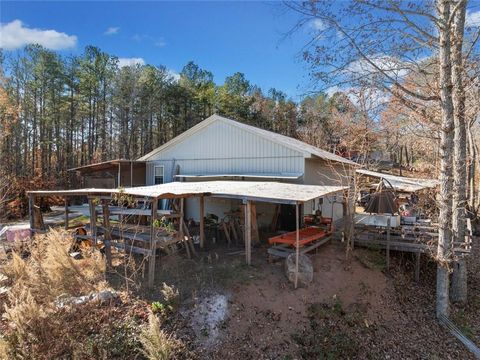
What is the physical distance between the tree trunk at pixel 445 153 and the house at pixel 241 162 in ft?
11.6

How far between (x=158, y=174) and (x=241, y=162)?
566 centimetres

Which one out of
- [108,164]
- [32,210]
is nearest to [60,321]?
[32,210]

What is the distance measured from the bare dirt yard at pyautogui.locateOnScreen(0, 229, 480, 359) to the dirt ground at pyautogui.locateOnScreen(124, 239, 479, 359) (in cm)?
2

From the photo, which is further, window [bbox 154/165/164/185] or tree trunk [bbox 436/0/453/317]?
window [bbox 154/165/164/185]

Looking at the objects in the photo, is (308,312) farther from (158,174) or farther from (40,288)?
(158,174)

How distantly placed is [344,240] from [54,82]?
25.9 m

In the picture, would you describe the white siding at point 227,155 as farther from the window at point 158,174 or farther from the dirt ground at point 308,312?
the dirt ground at point 308,312

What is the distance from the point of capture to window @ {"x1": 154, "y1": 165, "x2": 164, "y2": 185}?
16.1 m

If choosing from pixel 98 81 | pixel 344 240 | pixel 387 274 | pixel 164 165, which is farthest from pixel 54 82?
pixel 387 274

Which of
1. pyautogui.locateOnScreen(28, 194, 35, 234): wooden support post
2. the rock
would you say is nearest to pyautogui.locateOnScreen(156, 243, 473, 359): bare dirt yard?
the rock

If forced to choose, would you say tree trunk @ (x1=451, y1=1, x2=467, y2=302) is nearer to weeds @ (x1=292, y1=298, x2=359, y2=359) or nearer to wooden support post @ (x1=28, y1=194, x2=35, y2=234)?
weeds @ (x1=292, y1=298, x2=359, y2=359)

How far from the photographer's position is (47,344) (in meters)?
5.38

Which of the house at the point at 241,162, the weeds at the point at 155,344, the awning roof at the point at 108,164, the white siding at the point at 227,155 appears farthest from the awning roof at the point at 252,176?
the weeds at the point at 155,344

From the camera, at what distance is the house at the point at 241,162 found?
11.6 meters
